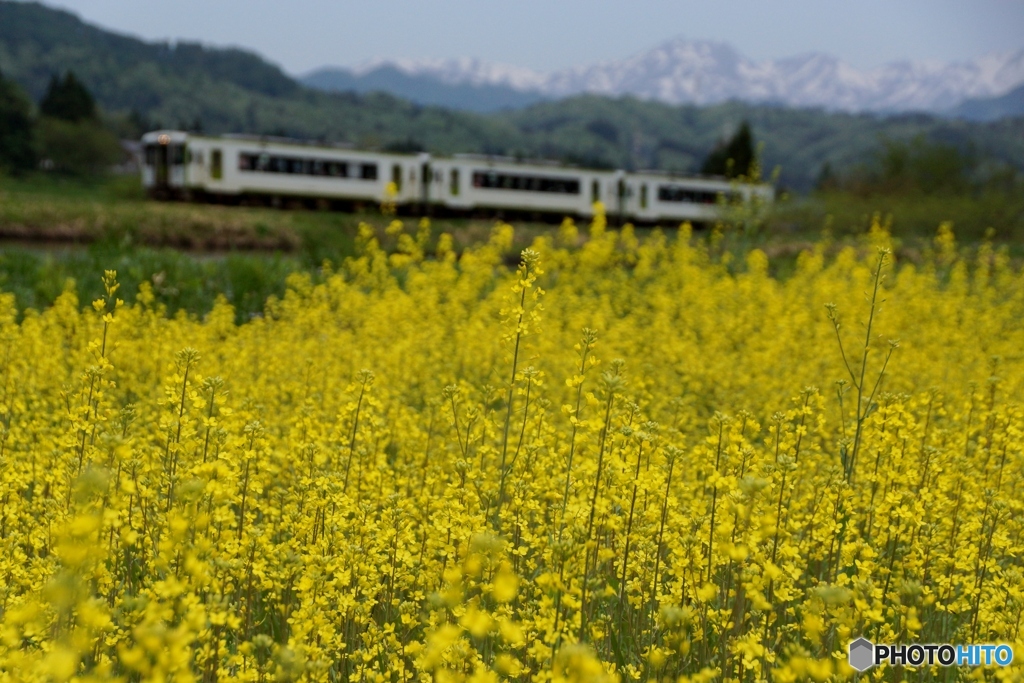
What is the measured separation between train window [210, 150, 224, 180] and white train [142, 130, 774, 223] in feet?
0.11

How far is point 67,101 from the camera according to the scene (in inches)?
3027

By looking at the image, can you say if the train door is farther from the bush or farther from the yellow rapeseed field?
the bush

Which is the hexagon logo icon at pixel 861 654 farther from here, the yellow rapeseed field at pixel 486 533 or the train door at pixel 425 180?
the train door at pixel 425 180

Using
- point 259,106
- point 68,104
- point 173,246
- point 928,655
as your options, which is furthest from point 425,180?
point 259,106

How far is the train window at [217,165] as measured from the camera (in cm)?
2947

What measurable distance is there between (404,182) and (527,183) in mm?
4747

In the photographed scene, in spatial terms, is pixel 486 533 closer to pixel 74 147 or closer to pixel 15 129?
pixel 15 129

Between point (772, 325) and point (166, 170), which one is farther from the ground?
point (166, 170)

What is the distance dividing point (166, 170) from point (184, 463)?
30.1 m

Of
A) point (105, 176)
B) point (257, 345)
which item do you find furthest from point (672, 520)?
point (105, 176)

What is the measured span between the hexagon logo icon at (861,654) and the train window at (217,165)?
96.3ft

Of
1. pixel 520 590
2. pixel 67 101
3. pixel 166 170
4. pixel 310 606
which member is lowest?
pixel 520 590

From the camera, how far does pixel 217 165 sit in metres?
29.5

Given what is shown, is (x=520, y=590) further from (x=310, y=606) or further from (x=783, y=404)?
(x=783, y=404)
